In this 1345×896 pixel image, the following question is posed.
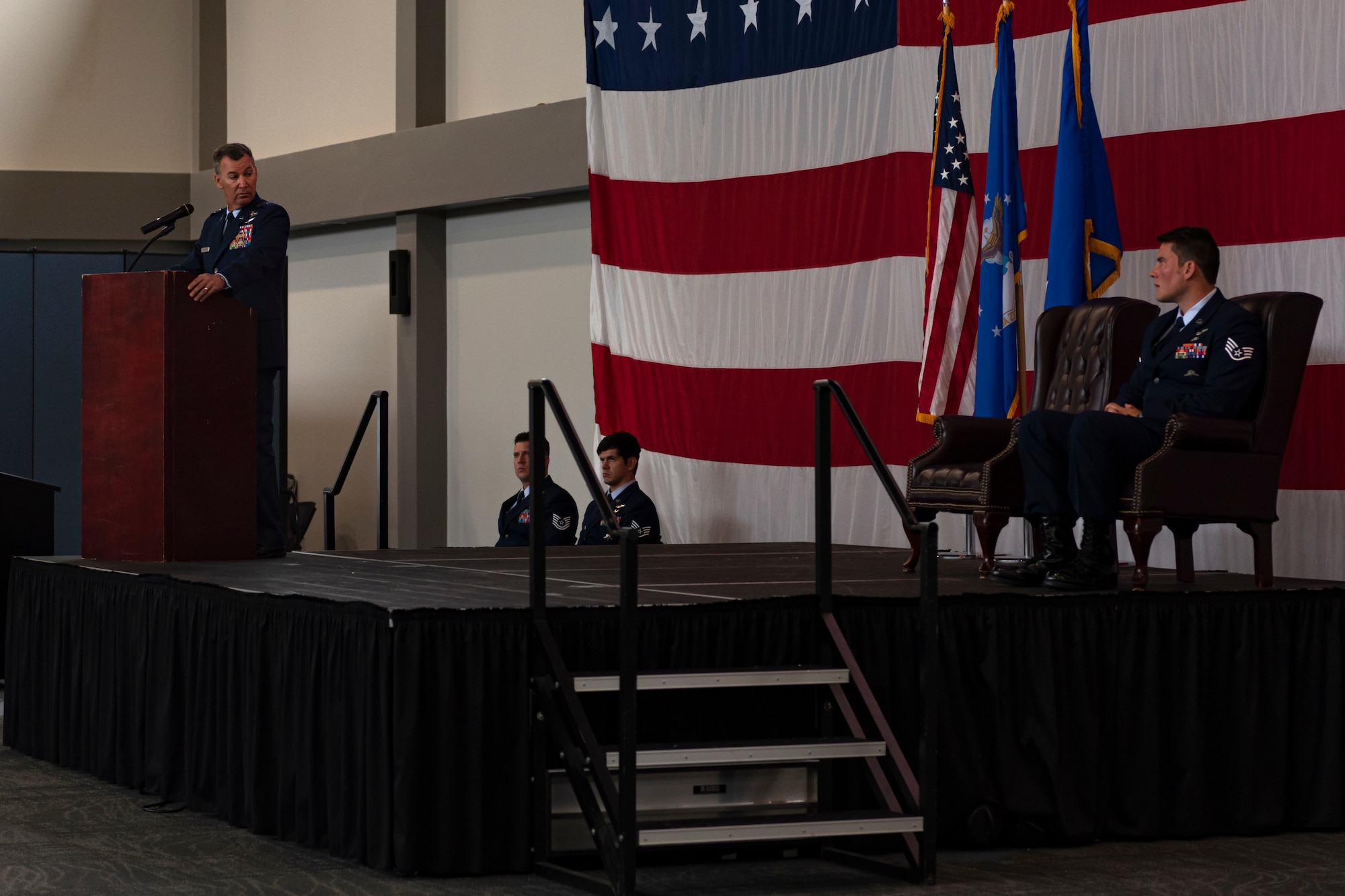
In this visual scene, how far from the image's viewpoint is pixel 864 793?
3.95 metres

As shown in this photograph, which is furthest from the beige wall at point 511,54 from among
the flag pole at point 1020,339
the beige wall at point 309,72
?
the flag pole at point 1020,339

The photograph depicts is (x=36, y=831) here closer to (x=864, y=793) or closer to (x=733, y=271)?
(x=864, y=793)

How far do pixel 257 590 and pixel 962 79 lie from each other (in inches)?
142

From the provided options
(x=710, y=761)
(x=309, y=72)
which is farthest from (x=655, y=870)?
(x=309, y=72)

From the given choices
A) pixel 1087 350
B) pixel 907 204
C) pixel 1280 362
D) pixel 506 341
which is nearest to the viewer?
pixel 1280 362

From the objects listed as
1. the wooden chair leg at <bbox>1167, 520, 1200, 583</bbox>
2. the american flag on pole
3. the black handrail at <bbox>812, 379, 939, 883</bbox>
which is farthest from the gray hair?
the wooden chair leg at <bbox>1167, 520, 1200, 583</bbox>

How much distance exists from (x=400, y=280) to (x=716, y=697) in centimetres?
614

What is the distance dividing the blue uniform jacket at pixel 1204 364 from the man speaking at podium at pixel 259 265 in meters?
2.74

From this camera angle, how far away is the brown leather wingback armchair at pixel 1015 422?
4.83m

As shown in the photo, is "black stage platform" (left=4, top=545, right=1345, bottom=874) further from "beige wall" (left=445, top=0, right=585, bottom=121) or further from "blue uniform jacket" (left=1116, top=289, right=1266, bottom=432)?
"beige wall" (left=445, top=0, right=585, bottom=121)

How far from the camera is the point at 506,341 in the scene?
9219 millimetres

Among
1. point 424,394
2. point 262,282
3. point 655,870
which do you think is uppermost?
point 262,282

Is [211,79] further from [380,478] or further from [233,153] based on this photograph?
[233,153]

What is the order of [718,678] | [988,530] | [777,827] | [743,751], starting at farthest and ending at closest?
[988,530]
[718,678]
[743,751]
[777,827]
